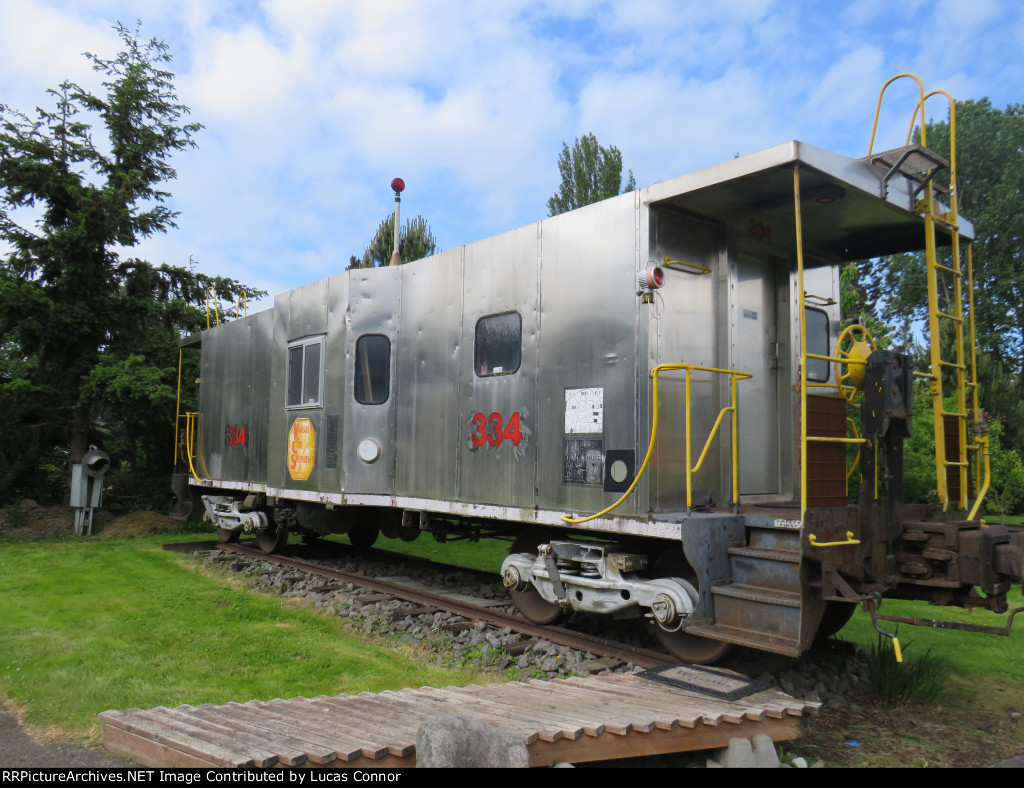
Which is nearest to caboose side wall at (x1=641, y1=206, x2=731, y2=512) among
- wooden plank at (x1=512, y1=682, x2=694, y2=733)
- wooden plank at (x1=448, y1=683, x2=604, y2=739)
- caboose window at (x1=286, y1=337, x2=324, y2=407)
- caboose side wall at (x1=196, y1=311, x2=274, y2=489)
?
wooden plank at (x1=512, y1=682, x2=694, y2=733)

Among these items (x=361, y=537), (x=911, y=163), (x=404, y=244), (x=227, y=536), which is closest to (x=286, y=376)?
(x=361, y=537)

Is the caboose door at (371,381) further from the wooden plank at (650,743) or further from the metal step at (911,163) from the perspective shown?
the metal step at (911,163)

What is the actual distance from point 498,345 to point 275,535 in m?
5.96

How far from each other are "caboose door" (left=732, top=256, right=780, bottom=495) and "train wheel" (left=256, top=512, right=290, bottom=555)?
694cm

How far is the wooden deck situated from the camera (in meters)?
3.60

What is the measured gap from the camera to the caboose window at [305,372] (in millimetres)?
9461

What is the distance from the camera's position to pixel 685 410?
598cm

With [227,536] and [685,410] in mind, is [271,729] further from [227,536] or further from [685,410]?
[227,536]

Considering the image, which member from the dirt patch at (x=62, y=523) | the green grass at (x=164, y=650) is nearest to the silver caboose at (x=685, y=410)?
the green grass at (x=164, y=650)

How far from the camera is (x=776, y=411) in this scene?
7070 mm

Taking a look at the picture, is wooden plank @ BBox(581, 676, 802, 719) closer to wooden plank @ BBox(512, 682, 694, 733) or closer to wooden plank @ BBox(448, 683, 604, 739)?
wooden plank @ BBox(512, 682, 694, 733)
